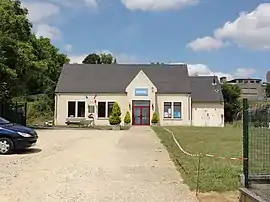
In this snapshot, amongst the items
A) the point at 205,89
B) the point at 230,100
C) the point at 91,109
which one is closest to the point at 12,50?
the point at 91,109

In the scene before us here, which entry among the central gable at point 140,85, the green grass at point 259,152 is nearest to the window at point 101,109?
the central gable at point 140,85

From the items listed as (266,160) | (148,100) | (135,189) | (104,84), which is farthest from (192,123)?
(135,189)

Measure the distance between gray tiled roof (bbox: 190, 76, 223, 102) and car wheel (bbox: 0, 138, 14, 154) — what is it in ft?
133

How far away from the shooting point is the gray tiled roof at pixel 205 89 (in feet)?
184

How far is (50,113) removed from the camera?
60875 millimetres

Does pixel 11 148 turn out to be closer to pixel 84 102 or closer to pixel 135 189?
pixel 135 189

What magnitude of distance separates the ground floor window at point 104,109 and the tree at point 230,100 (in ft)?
59.6

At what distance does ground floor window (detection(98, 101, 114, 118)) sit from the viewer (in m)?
52.9

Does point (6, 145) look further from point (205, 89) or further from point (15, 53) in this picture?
point (205, 89)

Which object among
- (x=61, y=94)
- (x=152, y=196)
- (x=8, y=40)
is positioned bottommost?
(x=152, y=196)

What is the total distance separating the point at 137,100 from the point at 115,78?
4.75 meters

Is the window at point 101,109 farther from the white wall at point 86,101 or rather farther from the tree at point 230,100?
the tree at point 230,100

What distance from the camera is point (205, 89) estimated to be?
58000 millimetres

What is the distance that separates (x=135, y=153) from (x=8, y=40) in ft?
63.4
